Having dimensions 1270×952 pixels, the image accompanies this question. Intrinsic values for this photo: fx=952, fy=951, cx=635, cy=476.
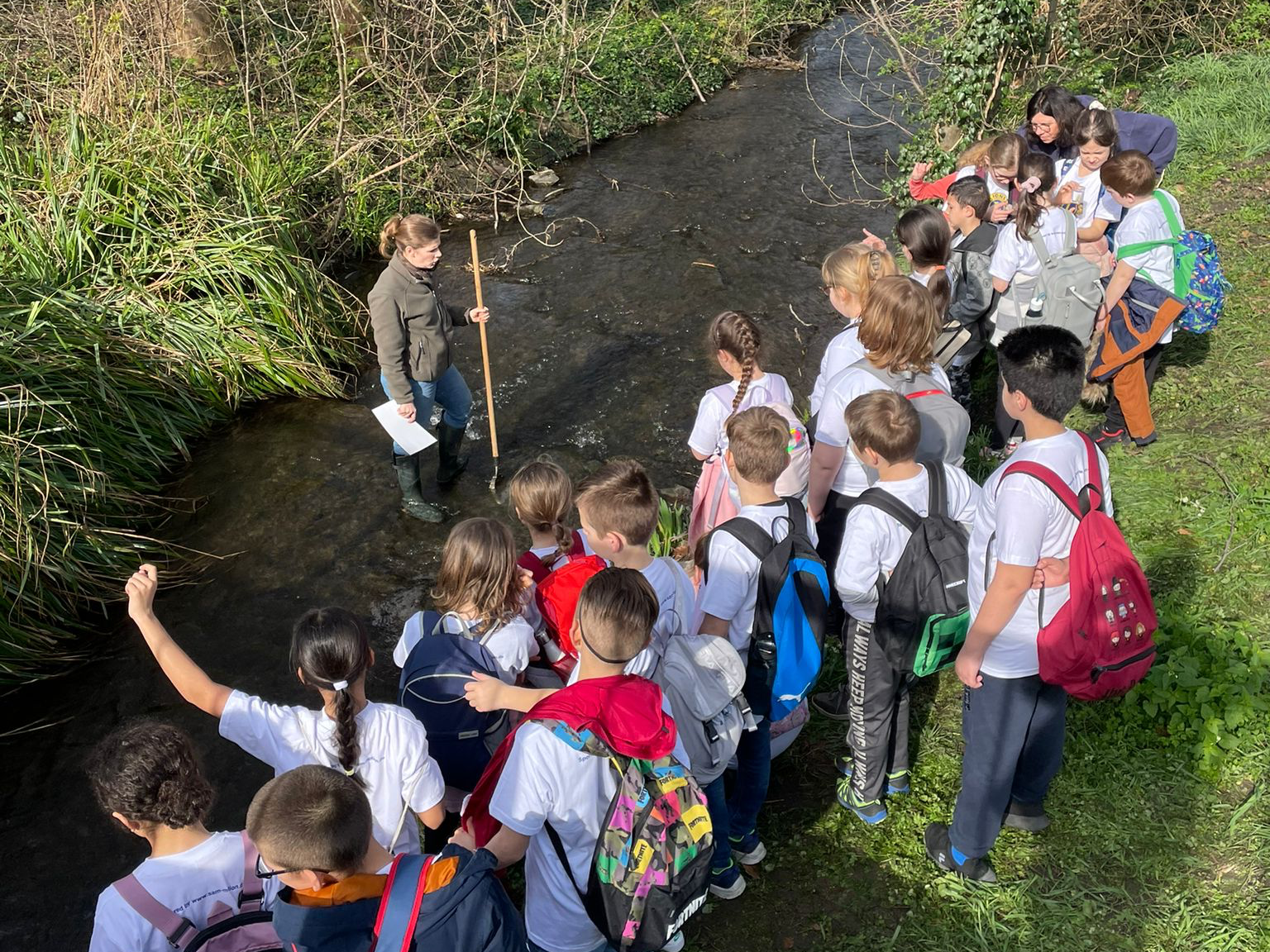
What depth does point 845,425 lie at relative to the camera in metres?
3.86

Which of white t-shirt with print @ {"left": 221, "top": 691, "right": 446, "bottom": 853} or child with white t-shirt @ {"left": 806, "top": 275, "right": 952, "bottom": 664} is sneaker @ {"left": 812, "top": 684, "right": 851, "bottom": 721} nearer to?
child with white t-shirt @ {"left": 806, "top": 275, "right": 952, "bottom": 664}

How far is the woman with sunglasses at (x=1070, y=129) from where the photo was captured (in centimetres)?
629

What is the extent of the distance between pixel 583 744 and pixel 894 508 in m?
1.46

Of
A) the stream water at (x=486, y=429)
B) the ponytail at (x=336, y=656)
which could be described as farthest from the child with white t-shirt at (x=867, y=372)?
the stream water at (x=486, y=429)

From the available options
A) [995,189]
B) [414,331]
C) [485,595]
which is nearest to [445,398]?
[414,331]

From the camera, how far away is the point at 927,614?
3193mm

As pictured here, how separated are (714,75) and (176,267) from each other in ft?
30.6

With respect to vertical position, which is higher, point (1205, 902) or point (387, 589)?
point (1205, 902)

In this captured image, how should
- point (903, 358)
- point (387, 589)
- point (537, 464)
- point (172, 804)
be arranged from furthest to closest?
point (387, 589) < point (903, 358) < point (537, 464) < point (172, 804)

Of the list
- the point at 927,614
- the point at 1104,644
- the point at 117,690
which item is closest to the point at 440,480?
the point at 117,690

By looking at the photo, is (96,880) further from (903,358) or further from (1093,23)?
(1093,23)

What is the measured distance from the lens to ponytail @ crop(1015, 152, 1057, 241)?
15.8 feet

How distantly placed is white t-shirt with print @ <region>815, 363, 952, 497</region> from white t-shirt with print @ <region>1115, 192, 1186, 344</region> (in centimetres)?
180

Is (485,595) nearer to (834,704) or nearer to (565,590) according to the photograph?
(565,590)
